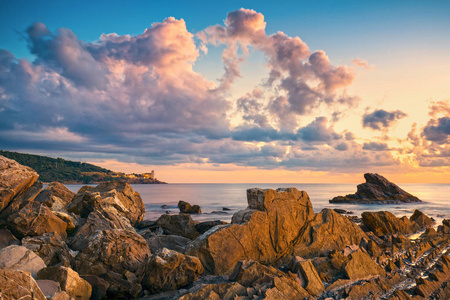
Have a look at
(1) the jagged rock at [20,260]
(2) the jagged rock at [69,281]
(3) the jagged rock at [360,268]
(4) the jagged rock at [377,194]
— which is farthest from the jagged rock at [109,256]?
(4) the jagged rock at [377,194]

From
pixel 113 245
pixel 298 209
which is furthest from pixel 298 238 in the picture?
pixel 113 245

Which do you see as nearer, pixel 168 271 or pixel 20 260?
pixel 20 260

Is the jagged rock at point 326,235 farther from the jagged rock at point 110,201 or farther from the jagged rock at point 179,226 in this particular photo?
the jagged rock at point 110,201

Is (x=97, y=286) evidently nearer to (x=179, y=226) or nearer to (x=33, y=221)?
(x=33, y=221)

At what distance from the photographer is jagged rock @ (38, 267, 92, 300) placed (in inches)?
410

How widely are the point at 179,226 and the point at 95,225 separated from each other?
8400 millimetres

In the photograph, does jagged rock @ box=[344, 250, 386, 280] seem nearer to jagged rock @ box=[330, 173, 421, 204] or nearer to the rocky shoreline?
the rocky shoreline

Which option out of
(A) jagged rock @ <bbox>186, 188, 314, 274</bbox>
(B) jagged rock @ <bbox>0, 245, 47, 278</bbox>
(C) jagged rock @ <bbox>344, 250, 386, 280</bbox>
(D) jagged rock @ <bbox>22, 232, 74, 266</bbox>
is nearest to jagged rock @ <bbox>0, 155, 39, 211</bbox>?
(D) jagged rock @ <bbox>22, 232, 74, 266</bbox>

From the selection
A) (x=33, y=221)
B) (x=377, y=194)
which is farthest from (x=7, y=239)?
(x=377, y=194)

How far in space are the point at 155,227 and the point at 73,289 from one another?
656 inches

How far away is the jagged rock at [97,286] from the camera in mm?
11625

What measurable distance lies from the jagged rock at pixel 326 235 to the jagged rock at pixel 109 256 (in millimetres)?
8707

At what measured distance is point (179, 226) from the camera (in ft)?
85.9

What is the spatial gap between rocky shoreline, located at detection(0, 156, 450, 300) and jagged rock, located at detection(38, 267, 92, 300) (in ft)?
0.11
